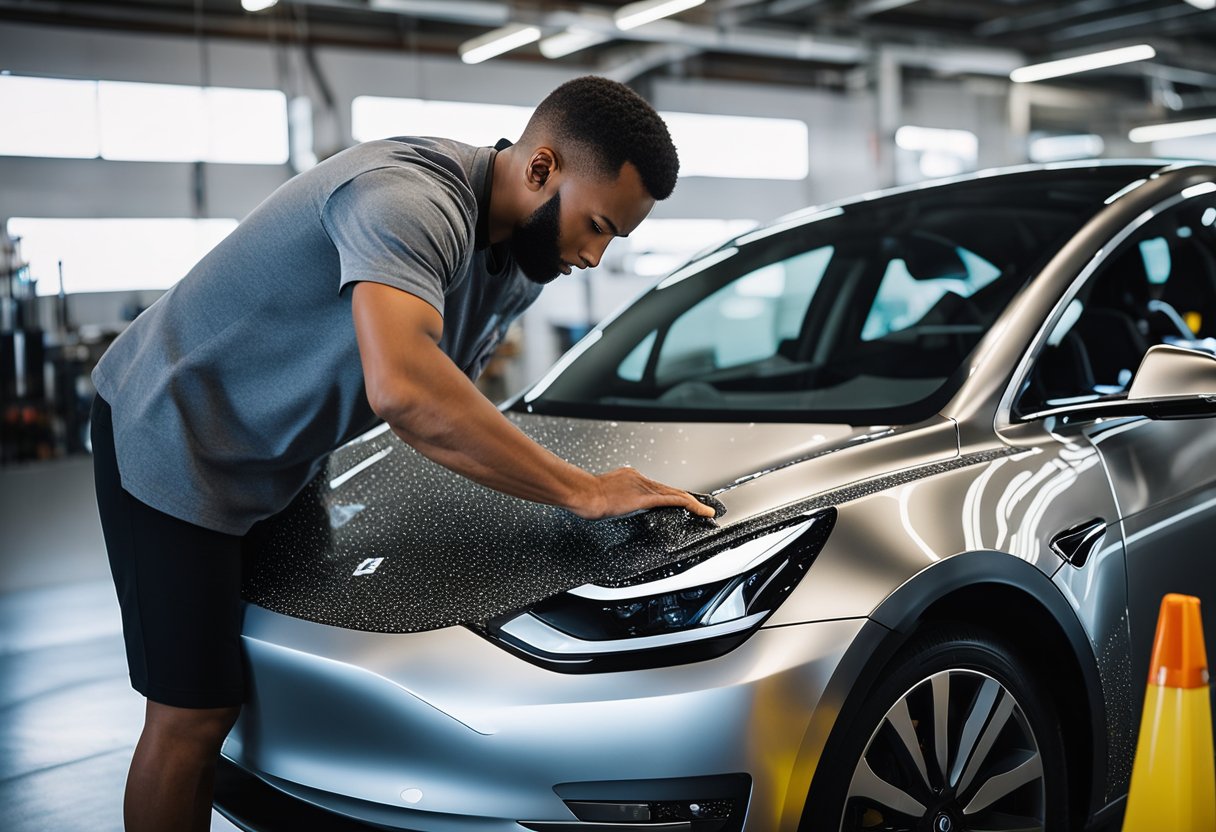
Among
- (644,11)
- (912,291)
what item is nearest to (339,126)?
(644,11)

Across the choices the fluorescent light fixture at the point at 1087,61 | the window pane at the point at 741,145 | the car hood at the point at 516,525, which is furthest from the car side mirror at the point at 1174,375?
the fluorescent light fixture at the point at 1087,61

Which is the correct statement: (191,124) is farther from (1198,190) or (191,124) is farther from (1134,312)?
(1198,190)

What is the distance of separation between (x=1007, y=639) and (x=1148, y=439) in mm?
532

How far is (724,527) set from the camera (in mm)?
1696

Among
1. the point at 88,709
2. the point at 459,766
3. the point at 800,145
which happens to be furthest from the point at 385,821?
the point at 800,145

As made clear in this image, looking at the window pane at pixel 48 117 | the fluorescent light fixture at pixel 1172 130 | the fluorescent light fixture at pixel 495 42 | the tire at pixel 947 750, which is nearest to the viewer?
the tire at pixel 947 750

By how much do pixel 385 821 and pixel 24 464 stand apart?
17.4 feet

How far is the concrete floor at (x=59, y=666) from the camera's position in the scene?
2.85m

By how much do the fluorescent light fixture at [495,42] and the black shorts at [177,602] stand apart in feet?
23.6

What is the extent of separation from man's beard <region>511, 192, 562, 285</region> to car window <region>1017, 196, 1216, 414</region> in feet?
2.97

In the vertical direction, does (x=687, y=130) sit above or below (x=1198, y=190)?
above

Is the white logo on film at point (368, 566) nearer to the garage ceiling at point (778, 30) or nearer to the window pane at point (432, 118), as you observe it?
the garage ceiling at point (778, 30)

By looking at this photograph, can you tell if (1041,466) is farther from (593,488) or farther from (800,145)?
(800,145)

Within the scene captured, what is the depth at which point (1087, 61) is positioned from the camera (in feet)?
37.9
